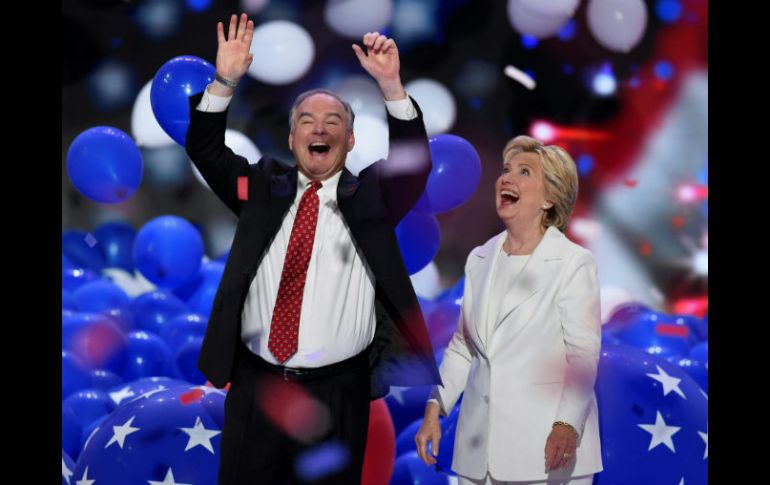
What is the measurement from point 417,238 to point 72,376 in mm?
1721

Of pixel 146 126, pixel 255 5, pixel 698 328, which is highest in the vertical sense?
pixel 255 5

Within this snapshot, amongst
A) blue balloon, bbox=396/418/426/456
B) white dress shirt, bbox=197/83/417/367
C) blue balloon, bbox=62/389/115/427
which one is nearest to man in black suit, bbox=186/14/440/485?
white dress shirt, bbox=197/83/417/367

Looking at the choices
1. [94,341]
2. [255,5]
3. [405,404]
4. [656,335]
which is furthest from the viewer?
[255,5]

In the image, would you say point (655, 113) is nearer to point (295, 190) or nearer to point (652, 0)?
point (652, 0)

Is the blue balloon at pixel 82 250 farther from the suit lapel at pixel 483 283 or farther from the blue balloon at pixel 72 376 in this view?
the suit lapel at pixel 483 283

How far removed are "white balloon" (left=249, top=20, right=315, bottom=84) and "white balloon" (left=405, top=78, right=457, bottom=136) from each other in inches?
31.8

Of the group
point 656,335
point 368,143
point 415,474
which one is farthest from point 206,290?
point 415,474

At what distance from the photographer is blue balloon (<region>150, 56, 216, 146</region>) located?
3213 millimetres

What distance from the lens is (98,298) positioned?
5.50 metres

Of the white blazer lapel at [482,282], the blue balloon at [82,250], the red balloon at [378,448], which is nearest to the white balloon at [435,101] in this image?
the blue balloon at [82,250]

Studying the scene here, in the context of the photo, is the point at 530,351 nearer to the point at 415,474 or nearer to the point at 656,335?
the point at 415,474

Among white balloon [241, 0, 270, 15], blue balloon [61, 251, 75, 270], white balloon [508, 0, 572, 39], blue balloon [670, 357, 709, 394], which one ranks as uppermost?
white balloon [241, 0, 270, 15]

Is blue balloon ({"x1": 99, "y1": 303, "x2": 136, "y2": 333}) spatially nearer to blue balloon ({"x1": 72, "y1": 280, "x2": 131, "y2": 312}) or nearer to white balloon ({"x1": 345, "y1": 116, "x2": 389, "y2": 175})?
blue balloon ({"x1": 72, "y1": 280, "x2": 131, "y2": 312})
